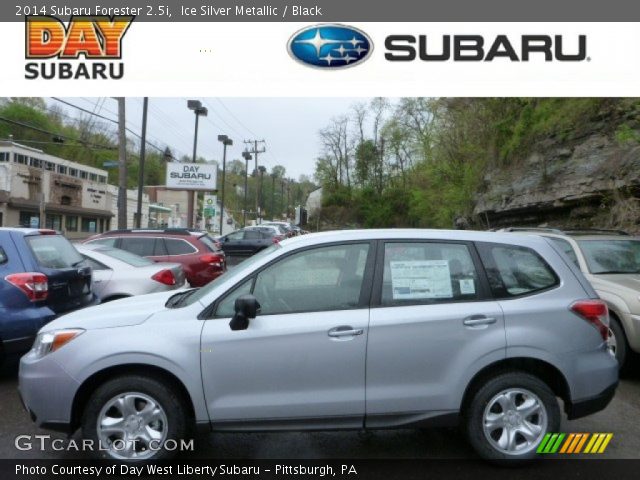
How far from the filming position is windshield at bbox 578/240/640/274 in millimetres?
6867

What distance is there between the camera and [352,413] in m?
3.61

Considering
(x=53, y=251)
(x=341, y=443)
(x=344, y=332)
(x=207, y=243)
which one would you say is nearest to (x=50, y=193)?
(x=207, y=243)

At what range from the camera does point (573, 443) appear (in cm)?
404

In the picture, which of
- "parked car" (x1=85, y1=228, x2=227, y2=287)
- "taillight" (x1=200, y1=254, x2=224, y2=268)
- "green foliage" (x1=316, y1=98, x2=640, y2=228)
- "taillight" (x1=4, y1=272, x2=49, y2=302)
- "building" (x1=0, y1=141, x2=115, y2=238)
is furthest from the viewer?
"building" (x1=0, y1=141, x2=115, y2=238)

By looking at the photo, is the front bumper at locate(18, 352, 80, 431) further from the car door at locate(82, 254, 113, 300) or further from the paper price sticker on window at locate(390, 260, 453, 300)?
the car door at locate(82, 254, 113, 300)

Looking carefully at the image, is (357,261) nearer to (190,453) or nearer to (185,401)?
(185,401)

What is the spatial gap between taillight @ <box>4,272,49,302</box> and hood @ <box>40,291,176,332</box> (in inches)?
71.3

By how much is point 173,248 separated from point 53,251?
13.9ft

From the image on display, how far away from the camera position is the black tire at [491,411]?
3.66m

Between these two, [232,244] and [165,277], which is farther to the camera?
[232,244]

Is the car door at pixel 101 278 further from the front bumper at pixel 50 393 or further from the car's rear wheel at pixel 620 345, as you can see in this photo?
the car's rear wheel at pixel 620 345

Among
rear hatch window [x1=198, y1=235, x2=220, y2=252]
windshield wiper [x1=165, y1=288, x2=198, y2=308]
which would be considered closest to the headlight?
windshield wiper [x1=165, y1=288, x2=198, y2=308]

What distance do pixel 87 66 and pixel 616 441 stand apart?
1092 cm

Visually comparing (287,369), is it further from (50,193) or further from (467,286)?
(50,193)
